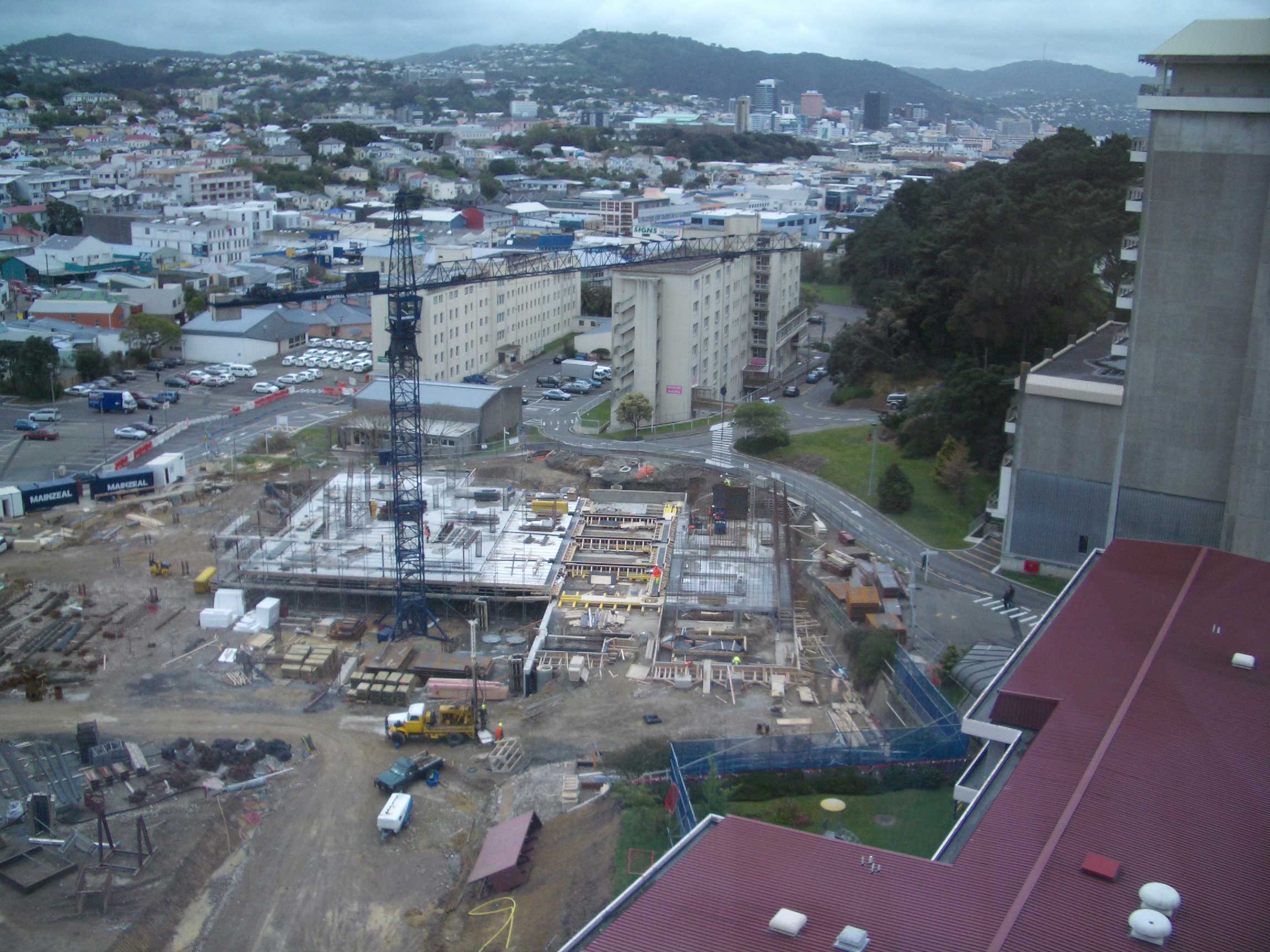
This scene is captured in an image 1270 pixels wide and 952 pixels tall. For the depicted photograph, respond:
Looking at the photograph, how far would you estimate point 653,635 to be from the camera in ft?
46.0

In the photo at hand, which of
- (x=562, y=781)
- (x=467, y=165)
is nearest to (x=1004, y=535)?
(x=562, y=781)

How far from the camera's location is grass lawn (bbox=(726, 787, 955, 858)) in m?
9.24

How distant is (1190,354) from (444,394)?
13.9 meters

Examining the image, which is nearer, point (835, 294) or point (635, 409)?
point (635, 409)

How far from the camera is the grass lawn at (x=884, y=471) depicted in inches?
663

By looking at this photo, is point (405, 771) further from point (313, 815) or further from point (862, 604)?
point (862, 604)

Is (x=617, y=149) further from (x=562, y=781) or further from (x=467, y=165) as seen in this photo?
(x=562, y=781)

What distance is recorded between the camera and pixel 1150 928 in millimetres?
5836

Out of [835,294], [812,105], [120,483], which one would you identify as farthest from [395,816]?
[812,105]

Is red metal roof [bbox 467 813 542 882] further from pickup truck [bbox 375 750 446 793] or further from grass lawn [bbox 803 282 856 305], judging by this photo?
grass lawn [bbox 803 282 856 305]

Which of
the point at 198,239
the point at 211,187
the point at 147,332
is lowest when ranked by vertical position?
the point at 147,332

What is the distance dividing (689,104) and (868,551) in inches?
5407

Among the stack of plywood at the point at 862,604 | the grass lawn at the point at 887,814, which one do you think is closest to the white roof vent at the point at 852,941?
the grass lawn at the point at 887,814

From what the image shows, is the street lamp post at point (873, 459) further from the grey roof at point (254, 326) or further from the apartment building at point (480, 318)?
the grey roof at point (254, 326)
